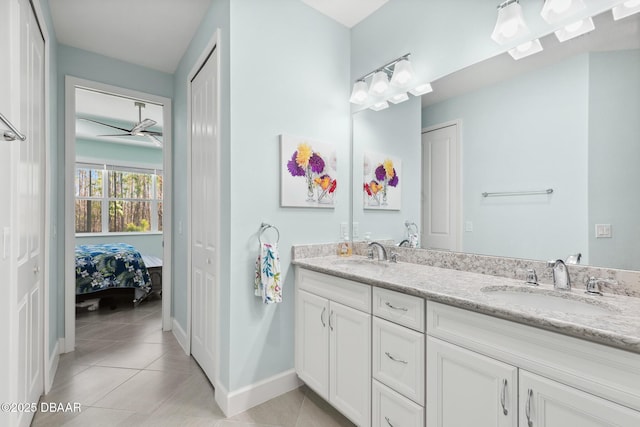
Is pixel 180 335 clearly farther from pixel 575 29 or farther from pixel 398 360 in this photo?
pixel 575 29

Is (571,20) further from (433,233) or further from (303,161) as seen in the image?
(303,161)

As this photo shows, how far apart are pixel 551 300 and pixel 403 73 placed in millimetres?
1547

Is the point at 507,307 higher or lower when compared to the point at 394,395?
higher

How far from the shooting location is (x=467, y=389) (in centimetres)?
115

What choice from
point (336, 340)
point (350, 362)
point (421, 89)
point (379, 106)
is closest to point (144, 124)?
point (379, 106)

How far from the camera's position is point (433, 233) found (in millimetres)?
1969

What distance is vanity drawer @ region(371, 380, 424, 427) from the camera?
134cm

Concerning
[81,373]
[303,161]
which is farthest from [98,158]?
[303,161]

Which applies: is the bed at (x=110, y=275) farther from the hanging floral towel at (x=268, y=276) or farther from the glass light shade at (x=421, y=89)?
the glass light shade at (x=421, y=89)

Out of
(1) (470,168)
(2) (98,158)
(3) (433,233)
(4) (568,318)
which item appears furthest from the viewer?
(2) (98,158)

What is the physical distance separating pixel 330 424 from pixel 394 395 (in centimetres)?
59

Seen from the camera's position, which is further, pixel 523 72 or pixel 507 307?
pixel 523 72

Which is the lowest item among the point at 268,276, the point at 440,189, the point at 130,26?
the point at 268,276

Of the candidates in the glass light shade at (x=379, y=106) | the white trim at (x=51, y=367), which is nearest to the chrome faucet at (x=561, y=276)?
the glass light shade at (x=379, y=106)
